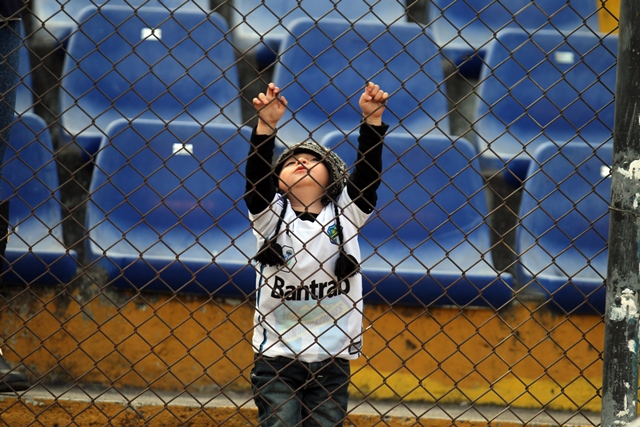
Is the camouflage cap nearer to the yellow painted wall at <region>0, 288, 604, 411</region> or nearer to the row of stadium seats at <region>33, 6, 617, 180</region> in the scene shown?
the yellow painted wall at <region>0, 288, 604, 411</region>

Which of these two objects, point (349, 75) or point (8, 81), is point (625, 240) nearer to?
point (8, 81)

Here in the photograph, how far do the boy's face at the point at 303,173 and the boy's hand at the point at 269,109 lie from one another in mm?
238

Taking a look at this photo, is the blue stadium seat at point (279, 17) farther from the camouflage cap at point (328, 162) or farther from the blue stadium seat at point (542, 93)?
the camouflage cap at point (328, 162)

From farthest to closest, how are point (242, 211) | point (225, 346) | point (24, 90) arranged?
1. point (24, 90)
2. point (242, 211)
3. point (225, 346)

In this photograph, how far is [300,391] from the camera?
6.63ft

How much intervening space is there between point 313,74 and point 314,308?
162 centimetres

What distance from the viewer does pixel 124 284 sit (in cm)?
280

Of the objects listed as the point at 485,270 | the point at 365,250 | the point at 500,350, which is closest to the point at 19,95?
the point at 365,250

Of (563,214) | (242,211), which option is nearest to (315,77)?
(242,211)

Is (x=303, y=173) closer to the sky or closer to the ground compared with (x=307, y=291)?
closer to the sky

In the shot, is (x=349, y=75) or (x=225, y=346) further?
(x=349, y=75)

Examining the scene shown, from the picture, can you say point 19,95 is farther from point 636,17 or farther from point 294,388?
point 636,17

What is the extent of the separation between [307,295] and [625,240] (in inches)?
34.3

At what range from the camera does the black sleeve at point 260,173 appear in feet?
5.99
